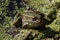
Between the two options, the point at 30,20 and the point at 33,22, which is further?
the point at 30,20

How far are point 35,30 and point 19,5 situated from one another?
6.48ft

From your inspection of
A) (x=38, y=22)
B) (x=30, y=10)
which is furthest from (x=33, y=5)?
(x=38, y=22)

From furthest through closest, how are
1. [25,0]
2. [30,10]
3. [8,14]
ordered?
1. [25,0]
2. [8,14]
3. [30,10]

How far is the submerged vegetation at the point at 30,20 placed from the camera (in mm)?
7488

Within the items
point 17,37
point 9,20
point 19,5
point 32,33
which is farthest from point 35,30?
point 19,5

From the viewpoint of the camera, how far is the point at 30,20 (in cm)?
764

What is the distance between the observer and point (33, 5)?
9.08 meters

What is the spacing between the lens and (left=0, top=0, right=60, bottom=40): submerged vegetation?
7.49 metres

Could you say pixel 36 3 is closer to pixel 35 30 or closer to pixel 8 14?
pixel 8 14

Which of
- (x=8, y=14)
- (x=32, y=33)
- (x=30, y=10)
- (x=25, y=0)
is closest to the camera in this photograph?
(x=32, y=33)

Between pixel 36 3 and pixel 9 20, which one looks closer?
pixel 9 20

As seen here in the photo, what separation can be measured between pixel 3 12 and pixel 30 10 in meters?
1.39

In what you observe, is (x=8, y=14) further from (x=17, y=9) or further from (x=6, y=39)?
(x=6, y=39)

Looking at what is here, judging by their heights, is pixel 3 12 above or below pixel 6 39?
above
